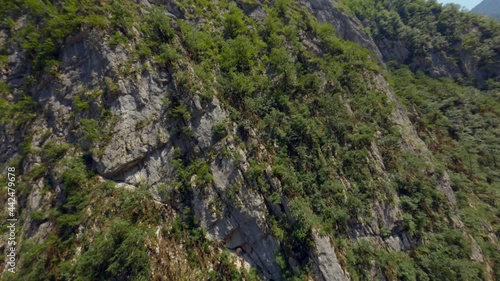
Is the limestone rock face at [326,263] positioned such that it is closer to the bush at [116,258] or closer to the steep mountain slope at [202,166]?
the steep mountain slope at [202,166]

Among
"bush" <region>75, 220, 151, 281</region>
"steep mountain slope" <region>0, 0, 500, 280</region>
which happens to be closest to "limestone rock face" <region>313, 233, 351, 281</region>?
"steep mountain slope" <region>0, 0, 500, 280</region>

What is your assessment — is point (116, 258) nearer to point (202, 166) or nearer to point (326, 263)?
point (202, 166)

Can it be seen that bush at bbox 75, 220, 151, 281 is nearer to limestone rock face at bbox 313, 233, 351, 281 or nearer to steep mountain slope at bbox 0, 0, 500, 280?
steep mountain slope at bbox 0, 0, 500, 280

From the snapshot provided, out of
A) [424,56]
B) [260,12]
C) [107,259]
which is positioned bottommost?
[107,259]

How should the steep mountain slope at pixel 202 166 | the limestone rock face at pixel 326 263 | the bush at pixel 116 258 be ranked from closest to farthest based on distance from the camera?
the bush at pixel 116 258, the steep mountain slope at pixel 202 166, the limestone rock face at pixel 326 263

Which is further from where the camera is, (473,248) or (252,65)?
(252,65)

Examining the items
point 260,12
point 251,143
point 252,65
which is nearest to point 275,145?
point 251,143

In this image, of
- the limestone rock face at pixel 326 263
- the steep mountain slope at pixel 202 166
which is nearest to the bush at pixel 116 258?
the steep mountain slope at pixel 202 166

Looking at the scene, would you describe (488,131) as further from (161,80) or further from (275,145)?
(161,80)

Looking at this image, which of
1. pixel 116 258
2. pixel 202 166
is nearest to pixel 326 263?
pixel 202 166
